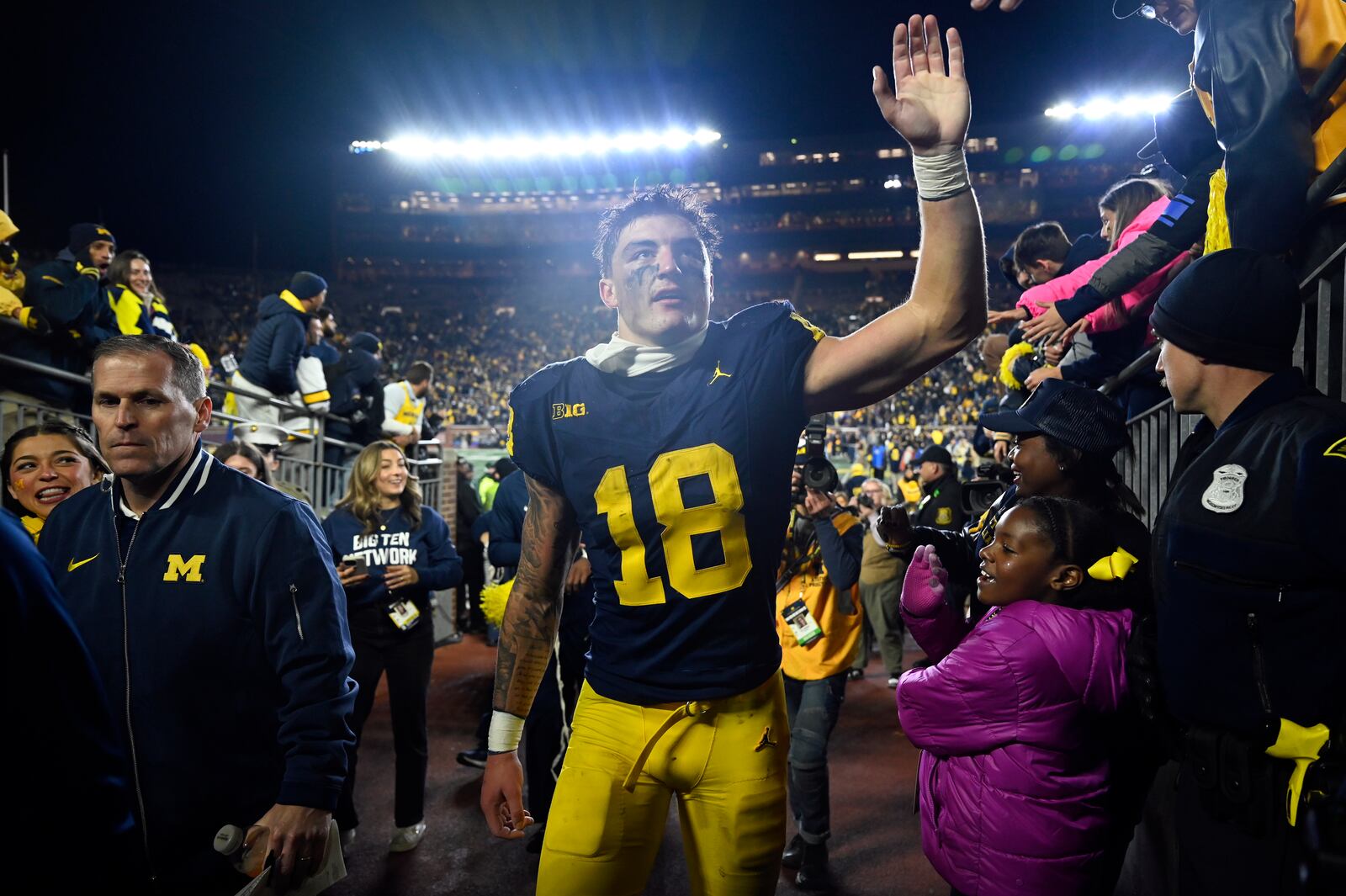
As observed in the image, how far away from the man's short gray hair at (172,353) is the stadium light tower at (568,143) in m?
39.9

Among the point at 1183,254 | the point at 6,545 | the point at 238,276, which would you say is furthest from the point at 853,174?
the point at 6,545

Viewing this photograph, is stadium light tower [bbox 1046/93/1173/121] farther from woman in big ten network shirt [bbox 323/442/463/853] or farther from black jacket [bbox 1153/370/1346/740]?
black jacket [bbox 1153/370/1346/740]

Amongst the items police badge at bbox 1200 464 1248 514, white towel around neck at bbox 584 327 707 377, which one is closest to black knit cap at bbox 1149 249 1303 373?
police badge at bbox 1200 464 1248 514

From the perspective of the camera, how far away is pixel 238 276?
3650cm

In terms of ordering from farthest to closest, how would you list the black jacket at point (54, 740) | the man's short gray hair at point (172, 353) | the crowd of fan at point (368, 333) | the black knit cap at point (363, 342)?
the black knit cap at point (363, 342) → the crowd of fan at point (368, 333) → the man's short gray hair at point (172, 353) → the black jacket at point (54, 740)

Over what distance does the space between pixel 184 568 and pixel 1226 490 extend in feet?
8.85

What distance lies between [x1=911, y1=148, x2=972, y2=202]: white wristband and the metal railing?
522 centimetres

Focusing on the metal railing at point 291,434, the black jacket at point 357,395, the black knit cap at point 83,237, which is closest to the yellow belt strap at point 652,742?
the metal railing at point 291,434

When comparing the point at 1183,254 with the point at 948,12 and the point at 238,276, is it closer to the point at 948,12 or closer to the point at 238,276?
the point at 948,12

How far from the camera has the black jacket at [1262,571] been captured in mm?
1571

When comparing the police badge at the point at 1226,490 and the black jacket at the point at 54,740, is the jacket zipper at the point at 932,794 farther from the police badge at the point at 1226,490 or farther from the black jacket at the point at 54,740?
the black jacket at the point at 54,740

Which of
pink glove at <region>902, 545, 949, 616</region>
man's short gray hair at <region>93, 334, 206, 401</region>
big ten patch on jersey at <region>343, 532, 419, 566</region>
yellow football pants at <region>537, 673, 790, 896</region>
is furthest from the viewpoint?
big ten patch on jersey at <region>343, 532, 419, 566</region>

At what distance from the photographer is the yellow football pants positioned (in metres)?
2.01

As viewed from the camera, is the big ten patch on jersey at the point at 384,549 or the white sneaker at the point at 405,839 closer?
the white sneaker at the point at 405,839
